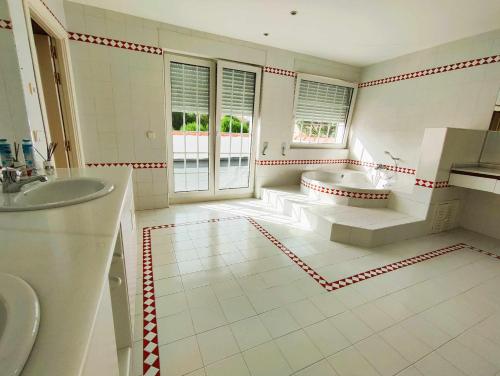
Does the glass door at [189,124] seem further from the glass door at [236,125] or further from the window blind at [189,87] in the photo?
the glass door at [236,125]

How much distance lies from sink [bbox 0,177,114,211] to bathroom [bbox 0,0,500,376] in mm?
12

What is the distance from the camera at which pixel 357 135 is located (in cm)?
457

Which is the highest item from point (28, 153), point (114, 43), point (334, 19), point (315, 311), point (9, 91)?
point (334, 19)

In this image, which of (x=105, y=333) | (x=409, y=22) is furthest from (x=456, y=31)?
(x=105, y=333)

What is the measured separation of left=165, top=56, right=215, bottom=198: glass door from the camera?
11.0ft

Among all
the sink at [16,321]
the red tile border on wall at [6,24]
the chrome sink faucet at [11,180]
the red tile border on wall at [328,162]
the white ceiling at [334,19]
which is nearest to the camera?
the sink at [16,321]

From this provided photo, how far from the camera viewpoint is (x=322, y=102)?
4332mm

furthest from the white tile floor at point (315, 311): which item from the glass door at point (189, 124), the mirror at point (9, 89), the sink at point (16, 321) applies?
the mirror at point (9, 89)

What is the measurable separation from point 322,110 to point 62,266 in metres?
4.49

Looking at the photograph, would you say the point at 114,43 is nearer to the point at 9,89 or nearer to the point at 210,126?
the point at 210,126

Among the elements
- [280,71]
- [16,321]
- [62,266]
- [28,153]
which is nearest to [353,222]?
[280,71]

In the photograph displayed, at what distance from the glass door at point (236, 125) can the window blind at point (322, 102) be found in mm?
898

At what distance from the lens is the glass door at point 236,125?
357cm

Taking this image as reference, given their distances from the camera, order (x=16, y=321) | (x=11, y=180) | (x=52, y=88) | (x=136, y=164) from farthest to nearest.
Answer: (x=136, y=164)
(x=52, y=88)
(x=11, y=180)
(x=16, y=321)
